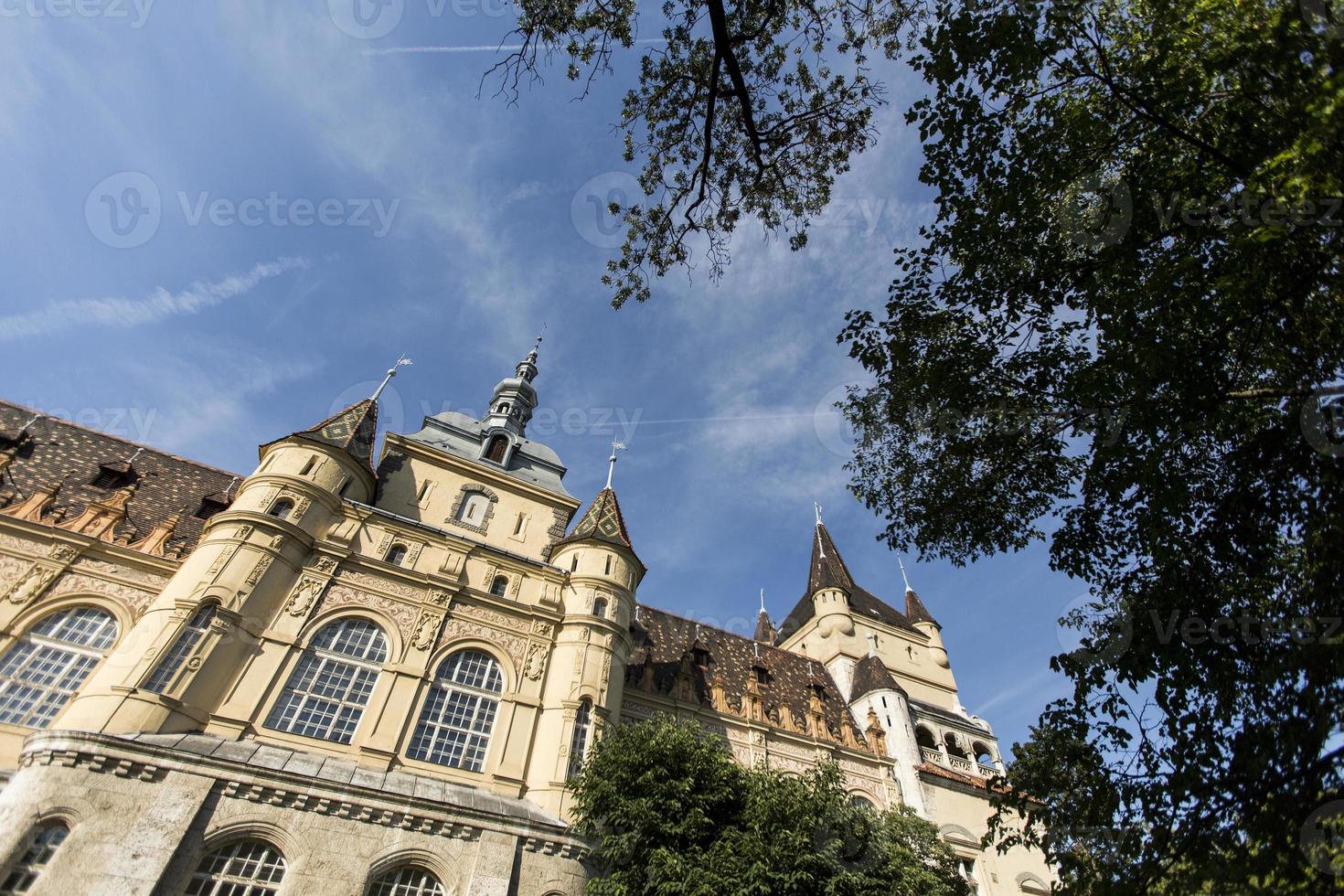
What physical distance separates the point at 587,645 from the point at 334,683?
7136 millimetres

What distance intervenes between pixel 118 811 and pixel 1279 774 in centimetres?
1868

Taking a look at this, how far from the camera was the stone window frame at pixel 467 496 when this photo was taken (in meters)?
24.4

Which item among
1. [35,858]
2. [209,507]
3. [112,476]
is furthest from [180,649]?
[112,476]

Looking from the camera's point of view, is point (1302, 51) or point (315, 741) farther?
point (315, 741)

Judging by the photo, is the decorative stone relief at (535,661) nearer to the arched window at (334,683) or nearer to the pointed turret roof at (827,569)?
the arched window at (334,683)

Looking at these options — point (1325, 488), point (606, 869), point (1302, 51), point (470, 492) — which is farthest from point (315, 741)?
point (1302, 51)

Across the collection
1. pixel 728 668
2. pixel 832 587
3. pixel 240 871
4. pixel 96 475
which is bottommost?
pixel 240 871

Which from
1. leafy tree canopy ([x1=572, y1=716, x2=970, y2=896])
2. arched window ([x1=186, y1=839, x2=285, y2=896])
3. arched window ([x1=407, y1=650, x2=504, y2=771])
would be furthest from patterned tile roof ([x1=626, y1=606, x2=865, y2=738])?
arched window ([x1=186, y1=839, x2=285, y2=896])

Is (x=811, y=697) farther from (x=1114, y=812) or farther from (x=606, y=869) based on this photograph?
(x=1114, y=812)

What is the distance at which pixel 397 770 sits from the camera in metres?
16.6

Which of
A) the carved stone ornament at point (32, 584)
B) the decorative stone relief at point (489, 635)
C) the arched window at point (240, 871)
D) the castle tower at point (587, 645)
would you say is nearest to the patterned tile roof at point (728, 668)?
the castle tower at point (587, 645)

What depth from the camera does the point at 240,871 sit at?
13.5 m

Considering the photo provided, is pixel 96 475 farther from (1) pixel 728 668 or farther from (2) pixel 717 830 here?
(1) pixel 728 668

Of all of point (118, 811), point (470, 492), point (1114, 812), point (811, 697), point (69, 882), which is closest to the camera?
point (1114, 812)
